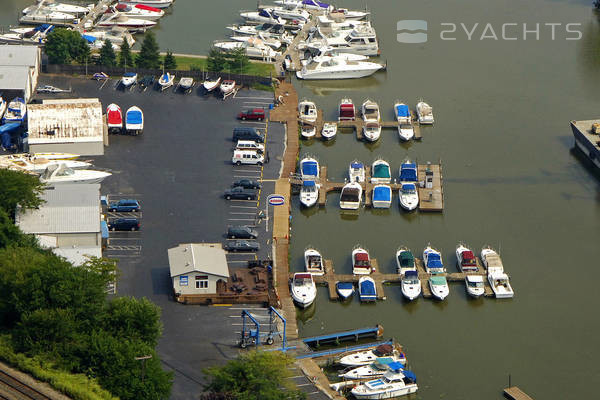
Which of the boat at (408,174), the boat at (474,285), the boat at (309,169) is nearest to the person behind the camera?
the boat at (474,285)

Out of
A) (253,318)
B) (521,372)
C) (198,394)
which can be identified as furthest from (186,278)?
(521,372)

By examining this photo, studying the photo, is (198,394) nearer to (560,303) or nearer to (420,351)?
(420,351)

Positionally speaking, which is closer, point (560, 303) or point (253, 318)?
point (253, 318)

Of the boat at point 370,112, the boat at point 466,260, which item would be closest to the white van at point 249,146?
the boat at point 370,112

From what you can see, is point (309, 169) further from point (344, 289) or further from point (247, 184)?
point (344, 289)

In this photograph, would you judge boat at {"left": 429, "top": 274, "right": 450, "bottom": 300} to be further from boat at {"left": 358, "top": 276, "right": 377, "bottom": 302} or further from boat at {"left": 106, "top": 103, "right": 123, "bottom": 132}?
boat at {"left": 106, "top": 103, "right": 123, "bottom": 132}

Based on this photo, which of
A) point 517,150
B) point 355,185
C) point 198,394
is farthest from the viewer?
point 517,150

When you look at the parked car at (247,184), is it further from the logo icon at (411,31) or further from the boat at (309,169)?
the logo icon at (411,31)
